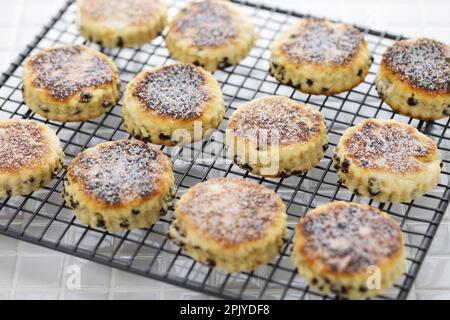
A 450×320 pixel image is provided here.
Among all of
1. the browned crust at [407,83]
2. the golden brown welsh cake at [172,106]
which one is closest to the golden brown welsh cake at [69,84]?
the golden brown welsh cake at [172,106]

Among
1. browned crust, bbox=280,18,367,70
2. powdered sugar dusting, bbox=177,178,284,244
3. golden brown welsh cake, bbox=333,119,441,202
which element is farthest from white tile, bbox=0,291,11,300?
browned crust, bbox=280,18,367,70

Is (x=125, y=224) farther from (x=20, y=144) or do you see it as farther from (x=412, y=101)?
(x=412, y=101)

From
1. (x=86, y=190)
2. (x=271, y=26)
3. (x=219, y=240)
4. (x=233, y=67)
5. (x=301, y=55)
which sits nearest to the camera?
(x=219, y=240)

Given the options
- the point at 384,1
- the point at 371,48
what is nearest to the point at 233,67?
the point at 371,48

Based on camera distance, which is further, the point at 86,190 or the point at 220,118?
the point at 220,118

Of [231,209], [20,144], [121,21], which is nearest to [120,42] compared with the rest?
[121,21]

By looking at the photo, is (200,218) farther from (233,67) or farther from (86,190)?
(233,67)

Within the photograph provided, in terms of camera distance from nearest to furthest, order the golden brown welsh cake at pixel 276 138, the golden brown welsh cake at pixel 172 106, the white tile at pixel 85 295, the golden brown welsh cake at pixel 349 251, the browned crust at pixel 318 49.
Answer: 1. the golden brown welsh cake at pixel 349 251
2. the white tile at pixel 85 295
3. the golden brown welsh cake at pixel 276 138
4. the golden brown welsh cake at pixel 172 106
5. the browned crust at pixel 318 49

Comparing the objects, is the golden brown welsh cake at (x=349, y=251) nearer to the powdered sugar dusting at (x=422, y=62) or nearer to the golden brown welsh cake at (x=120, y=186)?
the golden brown welsh cake at (x=120, y=186)
